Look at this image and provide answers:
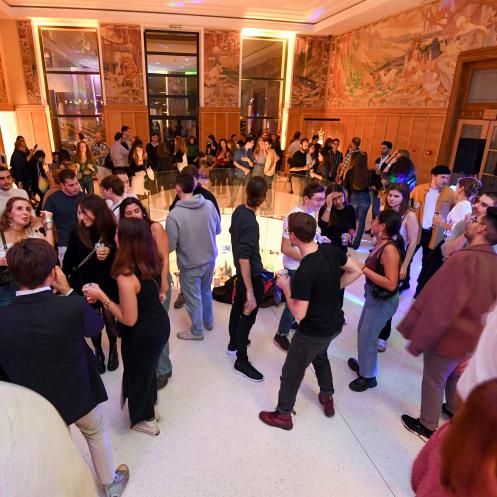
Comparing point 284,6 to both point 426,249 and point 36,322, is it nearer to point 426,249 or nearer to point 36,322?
point 426,249

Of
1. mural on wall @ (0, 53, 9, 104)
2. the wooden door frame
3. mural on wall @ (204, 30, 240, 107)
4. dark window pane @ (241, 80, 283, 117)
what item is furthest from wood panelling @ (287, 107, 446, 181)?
mural on wall @ (0, 53, 9, 104)

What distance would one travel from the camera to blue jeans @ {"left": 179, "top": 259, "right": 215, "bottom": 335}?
3449 mm

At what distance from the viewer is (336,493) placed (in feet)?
7.22

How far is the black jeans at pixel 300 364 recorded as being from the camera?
2369 millimetres

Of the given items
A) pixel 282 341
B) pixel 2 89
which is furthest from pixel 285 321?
pixel 2 89

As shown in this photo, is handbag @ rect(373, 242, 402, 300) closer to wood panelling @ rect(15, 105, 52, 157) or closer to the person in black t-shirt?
the person in black t-shirt

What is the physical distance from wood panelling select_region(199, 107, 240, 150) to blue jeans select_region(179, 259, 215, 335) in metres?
11.2

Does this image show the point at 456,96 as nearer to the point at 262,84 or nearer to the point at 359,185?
the point at 359,185

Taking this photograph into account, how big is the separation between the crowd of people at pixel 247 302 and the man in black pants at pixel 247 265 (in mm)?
12

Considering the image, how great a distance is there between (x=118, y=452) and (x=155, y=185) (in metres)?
5.73

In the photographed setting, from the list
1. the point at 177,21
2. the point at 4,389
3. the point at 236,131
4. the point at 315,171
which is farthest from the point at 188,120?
the point at 4,389

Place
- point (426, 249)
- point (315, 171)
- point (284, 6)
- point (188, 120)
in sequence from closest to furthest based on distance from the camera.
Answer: point (426, 249) < point (315, 171) < point (284, 6) < point (188, 120)

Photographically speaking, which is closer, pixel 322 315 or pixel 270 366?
pixel 322 315

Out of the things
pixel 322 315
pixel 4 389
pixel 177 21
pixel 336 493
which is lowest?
pixel 336 493
